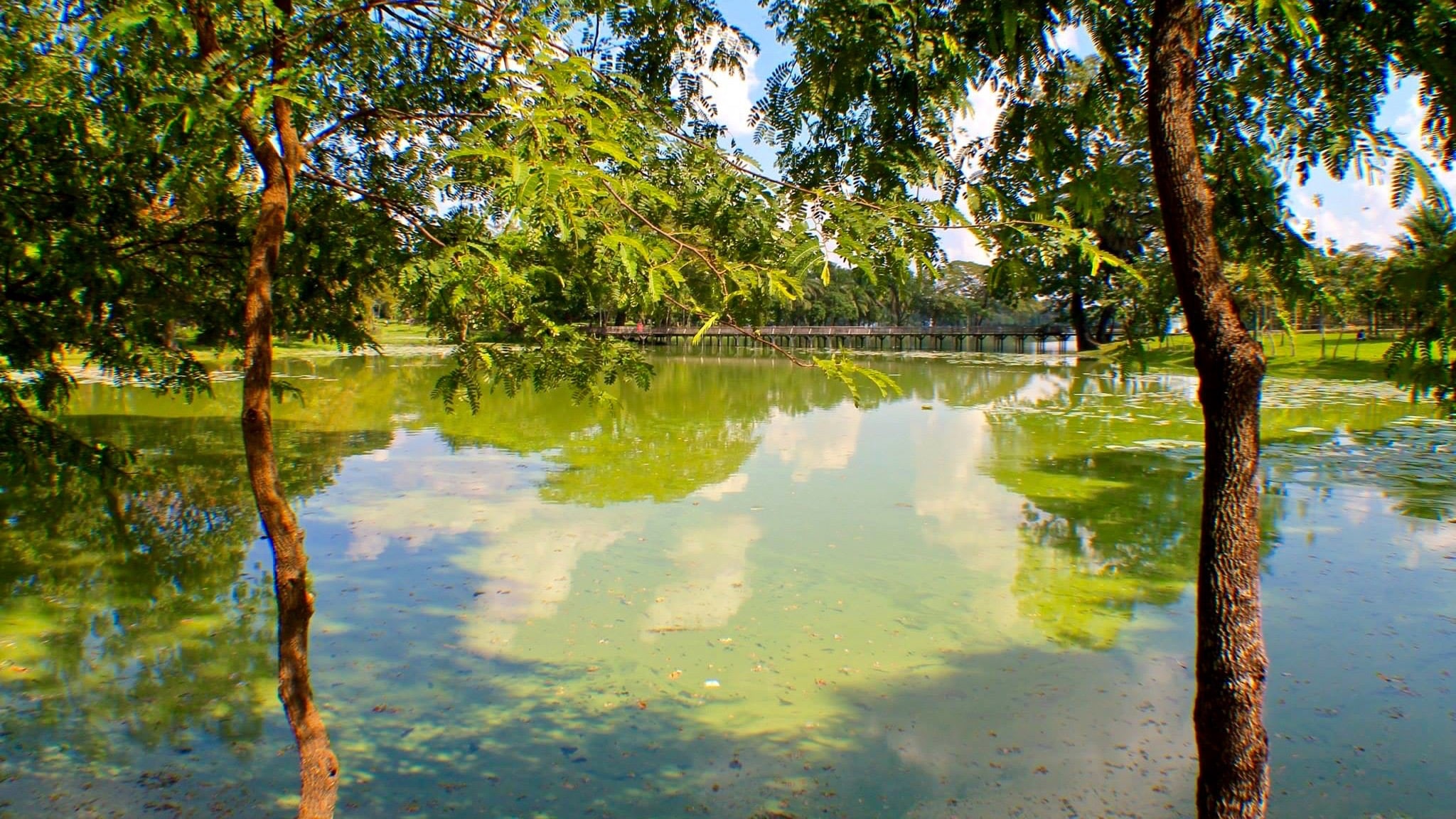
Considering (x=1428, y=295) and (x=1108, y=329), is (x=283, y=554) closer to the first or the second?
(x=1428, y=295)

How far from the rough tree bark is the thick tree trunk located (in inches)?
104

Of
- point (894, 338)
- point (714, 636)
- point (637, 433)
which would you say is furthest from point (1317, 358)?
point (894, 338)

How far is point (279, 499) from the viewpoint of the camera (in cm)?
299

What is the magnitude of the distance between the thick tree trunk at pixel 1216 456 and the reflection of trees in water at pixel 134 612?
4043 millimetres

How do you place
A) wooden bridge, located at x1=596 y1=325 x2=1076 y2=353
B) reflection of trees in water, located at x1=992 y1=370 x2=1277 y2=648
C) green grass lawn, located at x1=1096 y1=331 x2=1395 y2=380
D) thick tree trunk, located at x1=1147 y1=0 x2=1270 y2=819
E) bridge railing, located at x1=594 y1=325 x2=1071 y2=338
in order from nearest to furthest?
thick tree trunk, located at x1=1147 y1=0 x2=1270 y2=819, reflection of trees in water, located at x1=992 y1=370 x2=1277 y2=648, green grass lawn, located at x1=1096 y1=331 x2=1395 y2=380, bridge railing, located at x1=594 y1=325 x2=1071 y2=338, wooden bridge, located at x1=596 y1=325 x2=1076 y2=353

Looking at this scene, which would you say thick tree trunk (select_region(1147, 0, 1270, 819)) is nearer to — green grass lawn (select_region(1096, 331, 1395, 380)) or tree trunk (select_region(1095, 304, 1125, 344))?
tree trunk (select_region(1095, 304, 1125, 344))

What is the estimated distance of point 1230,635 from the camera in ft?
7.49

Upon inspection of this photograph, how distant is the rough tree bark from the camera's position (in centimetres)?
294

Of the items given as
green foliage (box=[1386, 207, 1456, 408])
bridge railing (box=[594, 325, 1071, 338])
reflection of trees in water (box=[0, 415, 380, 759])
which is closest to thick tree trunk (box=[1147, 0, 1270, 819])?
green foliage (box=[1386, 207, 1456, 408])

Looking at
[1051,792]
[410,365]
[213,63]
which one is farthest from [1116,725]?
[410,365]

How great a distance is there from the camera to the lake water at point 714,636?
153 inches

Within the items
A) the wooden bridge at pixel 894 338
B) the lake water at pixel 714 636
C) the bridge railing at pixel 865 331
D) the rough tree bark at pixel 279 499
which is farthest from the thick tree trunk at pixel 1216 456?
the wooden bridge at pixel 894 338

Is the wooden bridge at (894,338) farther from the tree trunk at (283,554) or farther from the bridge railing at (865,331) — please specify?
the tree trunk at (283,554)

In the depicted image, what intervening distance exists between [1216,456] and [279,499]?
9.22 feet
